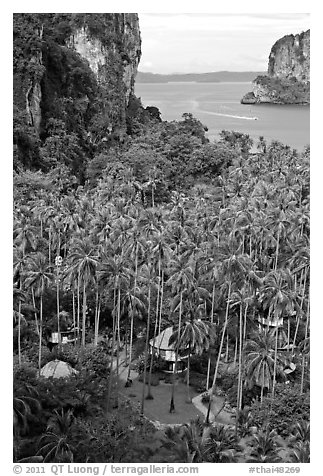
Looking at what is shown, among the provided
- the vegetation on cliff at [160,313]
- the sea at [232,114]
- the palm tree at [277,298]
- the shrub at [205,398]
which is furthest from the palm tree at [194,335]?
the sea at [232,114]

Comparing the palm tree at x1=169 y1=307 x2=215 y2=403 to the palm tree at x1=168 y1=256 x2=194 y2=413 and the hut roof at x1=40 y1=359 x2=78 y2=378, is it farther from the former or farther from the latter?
the hut roof at x1=40 y1=359 x2=78 y2=378

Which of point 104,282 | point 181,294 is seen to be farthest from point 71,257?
point 181,294

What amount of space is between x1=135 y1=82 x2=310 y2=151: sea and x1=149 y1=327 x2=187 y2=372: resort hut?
3513 cm

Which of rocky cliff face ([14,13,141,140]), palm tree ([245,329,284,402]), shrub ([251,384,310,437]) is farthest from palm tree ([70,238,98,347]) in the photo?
rocky cliff face ([14,13,141,140])

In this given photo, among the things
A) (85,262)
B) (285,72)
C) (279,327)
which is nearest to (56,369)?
(85,262)

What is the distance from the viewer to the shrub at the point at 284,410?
99.4ft

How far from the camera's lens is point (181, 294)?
34094 mm

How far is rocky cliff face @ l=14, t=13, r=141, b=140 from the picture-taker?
68.8m

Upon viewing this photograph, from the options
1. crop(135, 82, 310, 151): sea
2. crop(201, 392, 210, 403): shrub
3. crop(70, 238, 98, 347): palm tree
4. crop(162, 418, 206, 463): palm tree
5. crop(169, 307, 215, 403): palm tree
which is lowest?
crop(201, 392, 210, 403): shrub

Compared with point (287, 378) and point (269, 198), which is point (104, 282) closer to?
point (287, 378)

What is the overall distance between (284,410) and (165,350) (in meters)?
9.48

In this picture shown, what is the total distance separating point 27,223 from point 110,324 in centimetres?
914
